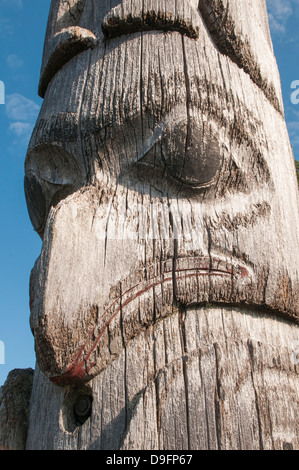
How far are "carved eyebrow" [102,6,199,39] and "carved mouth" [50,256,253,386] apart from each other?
3.98 ft

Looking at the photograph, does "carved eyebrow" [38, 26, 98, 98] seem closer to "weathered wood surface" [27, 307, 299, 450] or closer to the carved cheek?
the carved cheek

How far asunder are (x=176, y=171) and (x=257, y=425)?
1.06 m

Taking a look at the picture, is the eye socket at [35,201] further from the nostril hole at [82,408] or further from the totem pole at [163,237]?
the nostril hole at [82,408]

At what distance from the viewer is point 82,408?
188 cm

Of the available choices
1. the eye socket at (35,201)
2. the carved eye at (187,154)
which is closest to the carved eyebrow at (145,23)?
the carved eye at (187,154)

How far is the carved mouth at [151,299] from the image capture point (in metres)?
1.87

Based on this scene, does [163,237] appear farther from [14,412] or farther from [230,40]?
[230,40]

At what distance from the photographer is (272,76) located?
2.80m

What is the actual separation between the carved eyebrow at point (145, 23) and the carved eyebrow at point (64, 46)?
Result: 12 centimetres

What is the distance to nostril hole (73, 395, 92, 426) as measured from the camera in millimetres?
1868

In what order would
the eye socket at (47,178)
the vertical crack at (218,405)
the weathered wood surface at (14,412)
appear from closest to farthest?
the vertical crack at (218,405)
the weathered wood surface at (14,412)
the eye socket at (47,178)

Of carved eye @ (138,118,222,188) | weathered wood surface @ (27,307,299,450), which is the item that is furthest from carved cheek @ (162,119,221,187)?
weathered wood surface @ (27,307,299,450)

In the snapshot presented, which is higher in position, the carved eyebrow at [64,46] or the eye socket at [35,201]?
the carved eyebrow at [64,46]

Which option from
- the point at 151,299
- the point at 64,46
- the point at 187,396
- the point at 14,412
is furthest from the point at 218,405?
the point at 64,46
